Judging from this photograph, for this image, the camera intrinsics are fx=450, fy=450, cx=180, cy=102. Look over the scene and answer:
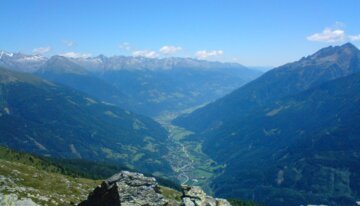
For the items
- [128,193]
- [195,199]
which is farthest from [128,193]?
[195,199]

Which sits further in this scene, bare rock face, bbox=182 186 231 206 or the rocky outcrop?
bare rock face, bbox=182 186 231 206

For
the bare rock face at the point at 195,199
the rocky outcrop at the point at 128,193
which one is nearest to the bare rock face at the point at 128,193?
the rocky outcrop at the point at 128,193

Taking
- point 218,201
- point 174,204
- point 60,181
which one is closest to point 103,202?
point 174,204

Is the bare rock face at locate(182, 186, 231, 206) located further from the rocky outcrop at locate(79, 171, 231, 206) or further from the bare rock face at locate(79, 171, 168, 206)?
the bare rock face at locate(79, 171, 168, 206)

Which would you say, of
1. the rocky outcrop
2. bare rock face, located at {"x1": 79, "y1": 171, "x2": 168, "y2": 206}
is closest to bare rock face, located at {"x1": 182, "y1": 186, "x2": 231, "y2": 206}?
the rocky outcrop

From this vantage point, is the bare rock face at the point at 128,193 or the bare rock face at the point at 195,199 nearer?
the bare rock face at the point at 128,193

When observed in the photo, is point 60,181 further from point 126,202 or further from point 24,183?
point 126,202

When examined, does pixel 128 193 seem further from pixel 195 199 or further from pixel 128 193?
pixel 195 199

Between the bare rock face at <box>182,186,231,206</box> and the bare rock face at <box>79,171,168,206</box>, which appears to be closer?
the bare rock face at <box>79,171,168,206</box>

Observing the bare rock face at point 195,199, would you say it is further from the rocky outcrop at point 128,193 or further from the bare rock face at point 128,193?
the bare rock face at point 128,193
